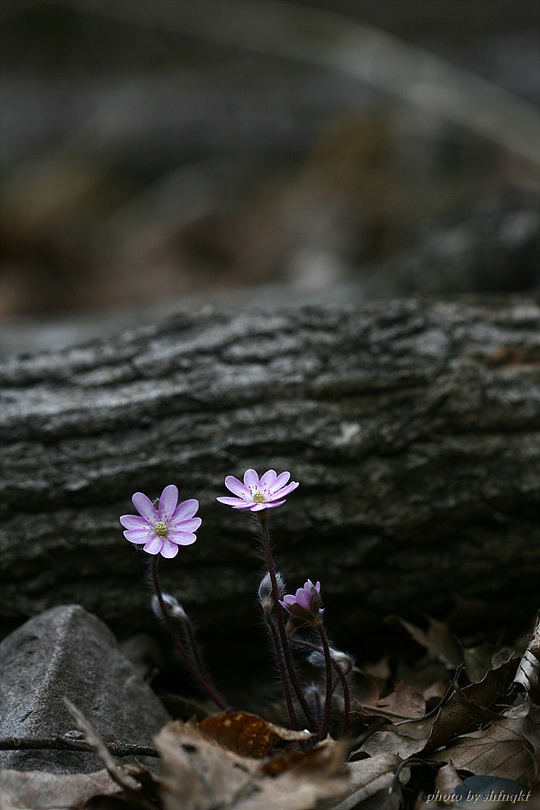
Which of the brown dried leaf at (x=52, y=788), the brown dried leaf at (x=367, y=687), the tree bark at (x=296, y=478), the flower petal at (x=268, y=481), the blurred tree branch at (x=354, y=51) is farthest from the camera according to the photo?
the blurred tree branch at (x=354, y=51)

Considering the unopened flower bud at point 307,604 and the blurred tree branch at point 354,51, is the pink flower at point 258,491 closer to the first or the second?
the unopened flower bud at point 307,604

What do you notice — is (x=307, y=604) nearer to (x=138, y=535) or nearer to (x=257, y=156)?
(x=138, y=535)

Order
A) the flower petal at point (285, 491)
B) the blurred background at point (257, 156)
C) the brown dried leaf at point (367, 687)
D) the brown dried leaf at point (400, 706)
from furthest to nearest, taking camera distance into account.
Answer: the blurred background at point (257, 156) → the brown dried leaf at point (367, 687) → the brown dried leaf at point (400, 706) → the flower petal at point (285, 491)

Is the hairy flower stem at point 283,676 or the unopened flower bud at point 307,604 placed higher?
the unopened flower bud at point 307,604

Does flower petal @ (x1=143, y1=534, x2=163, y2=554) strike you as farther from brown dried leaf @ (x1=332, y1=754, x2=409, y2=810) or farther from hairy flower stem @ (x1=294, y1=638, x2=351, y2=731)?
brown dried leaf @ (x1=332, y1=754, x2=409, y2=810)

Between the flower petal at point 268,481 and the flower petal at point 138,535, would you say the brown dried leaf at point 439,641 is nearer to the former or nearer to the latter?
the flower petal at point 268,481

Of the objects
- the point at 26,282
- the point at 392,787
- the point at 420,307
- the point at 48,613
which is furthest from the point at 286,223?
the point at 392,787

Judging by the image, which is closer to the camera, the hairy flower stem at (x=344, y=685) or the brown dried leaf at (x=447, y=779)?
the brown dried leaf at (x=447, y=779)

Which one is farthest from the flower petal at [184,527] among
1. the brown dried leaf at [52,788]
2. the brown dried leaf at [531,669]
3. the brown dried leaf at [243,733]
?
the brown dried leaf at [531,669]

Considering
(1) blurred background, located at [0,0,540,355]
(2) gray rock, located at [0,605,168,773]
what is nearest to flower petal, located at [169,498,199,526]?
(2) gray rock, located at [0,605,168,773]

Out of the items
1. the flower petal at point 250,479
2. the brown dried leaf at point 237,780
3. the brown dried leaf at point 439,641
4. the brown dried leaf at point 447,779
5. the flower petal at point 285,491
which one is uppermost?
the flower petal at point 285,491
